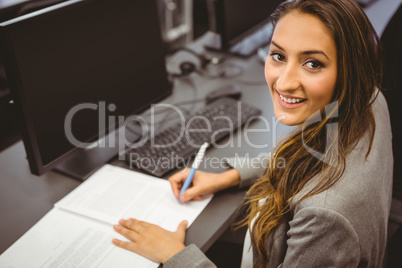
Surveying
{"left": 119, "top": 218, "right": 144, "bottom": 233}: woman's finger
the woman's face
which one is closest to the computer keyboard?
{"left": 119, "top": 218, "right": 144, "bottom": 233}: woman's finger

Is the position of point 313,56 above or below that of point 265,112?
above

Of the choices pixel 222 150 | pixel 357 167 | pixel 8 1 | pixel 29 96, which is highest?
pixel 8 1

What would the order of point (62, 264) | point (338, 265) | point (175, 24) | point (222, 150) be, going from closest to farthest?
point (338, 265), point (62, 264), point (222, 150), point (175, 24)

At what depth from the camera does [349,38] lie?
73 cm

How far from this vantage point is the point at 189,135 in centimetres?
123

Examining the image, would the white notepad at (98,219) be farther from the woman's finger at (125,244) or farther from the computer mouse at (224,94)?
the computer mouse at (224,94)

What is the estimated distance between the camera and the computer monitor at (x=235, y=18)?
60.5 inches

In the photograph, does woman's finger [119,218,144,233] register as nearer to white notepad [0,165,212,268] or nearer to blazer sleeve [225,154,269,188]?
white notepad [0,165,212,268]

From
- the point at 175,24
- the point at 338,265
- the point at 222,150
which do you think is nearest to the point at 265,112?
the point at 222,150

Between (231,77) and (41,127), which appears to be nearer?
(41,127)

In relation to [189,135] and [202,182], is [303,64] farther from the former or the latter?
[189,135]

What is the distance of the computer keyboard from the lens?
113cm

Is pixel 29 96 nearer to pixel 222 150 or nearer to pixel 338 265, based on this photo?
pixel 222 150

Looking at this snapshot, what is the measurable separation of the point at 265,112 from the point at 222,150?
0.27 m
